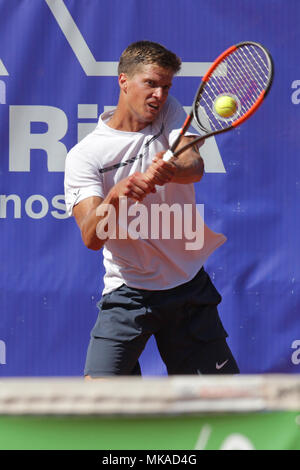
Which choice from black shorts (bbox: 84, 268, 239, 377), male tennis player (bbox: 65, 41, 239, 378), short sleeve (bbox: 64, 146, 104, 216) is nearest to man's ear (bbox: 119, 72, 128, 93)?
male tennis player (bbox: 65, 41, 239, 378)

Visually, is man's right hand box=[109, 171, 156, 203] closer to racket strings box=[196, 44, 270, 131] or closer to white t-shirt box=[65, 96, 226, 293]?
white t-shirt box=[65, 96, 226, 293]

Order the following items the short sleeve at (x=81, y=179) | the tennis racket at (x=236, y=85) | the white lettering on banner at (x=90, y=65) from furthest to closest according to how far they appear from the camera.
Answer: the white lettering on banner at (x=90, y=65)
the tennis racket at (x=236, y=85)
the short sleeve at (x=81, y=179)

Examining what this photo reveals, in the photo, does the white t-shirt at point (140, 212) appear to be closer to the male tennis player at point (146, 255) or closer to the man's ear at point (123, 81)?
the male tennis player at point (146, 255)

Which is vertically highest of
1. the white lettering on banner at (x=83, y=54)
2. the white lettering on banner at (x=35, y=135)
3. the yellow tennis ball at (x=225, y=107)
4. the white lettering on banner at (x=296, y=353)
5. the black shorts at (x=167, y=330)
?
the white lettering on banner at (x=83, y=54)

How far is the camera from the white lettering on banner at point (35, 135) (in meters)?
3.24

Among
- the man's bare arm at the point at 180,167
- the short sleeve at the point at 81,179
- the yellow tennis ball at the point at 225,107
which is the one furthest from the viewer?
the yellow tennis ball at the point at 225,107

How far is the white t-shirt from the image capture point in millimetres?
2539

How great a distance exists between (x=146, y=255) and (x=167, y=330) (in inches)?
10.1

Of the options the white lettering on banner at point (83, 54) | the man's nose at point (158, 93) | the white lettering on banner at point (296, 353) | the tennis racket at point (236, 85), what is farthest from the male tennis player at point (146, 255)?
the white lettering on banner at point (296, 353)

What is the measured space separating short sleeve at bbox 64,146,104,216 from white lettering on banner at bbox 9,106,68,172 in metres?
0.68

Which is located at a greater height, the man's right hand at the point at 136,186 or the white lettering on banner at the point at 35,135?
the white lettering on banner at the point at 35,135

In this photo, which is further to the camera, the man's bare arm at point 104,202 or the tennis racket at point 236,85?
the tennis racket at point 236,85

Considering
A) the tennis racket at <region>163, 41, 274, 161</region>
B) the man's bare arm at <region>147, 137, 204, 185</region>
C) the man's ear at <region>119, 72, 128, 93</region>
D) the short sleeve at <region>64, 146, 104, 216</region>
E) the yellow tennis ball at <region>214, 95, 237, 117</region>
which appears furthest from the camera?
the tennis racket at <region>163, 41, 274, 161</region>

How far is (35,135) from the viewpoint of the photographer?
325cm
